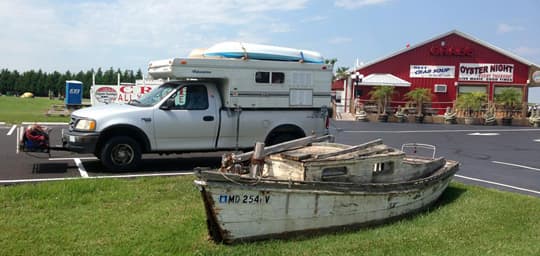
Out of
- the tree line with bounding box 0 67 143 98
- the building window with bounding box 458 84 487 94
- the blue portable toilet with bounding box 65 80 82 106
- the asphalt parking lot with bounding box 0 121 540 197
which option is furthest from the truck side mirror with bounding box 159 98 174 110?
the tree line with bounding box 0 67 143 98

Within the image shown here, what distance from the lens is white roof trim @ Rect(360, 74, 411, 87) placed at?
115ft

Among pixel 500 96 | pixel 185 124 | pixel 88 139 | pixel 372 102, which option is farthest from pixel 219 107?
pixel 500 96

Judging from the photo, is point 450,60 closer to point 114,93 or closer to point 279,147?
point 114,93

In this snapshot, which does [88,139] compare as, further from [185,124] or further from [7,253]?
[7,253]

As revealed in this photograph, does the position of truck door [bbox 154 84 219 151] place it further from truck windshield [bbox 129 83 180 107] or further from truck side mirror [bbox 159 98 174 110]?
truck windshield [bbox 129 83 180 107]

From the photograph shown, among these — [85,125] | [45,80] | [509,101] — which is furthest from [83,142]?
[45,80]

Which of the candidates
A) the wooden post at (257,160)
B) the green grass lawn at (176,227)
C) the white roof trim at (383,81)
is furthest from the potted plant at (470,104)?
the wooden post at (257,160)

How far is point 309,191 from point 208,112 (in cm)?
484

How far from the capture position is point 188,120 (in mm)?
10258

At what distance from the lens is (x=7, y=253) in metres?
5.34

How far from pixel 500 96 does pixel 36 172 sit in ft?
100

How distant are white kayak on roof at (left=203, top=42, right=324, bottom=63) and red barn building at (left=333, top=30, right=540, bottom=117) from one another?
26.0 m

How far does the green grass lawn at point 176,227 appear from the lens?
18.6 ft

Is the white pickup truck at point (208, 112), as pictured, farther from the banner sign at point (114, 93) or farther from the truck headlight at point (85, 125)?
the banner sign at point (114, 93)
